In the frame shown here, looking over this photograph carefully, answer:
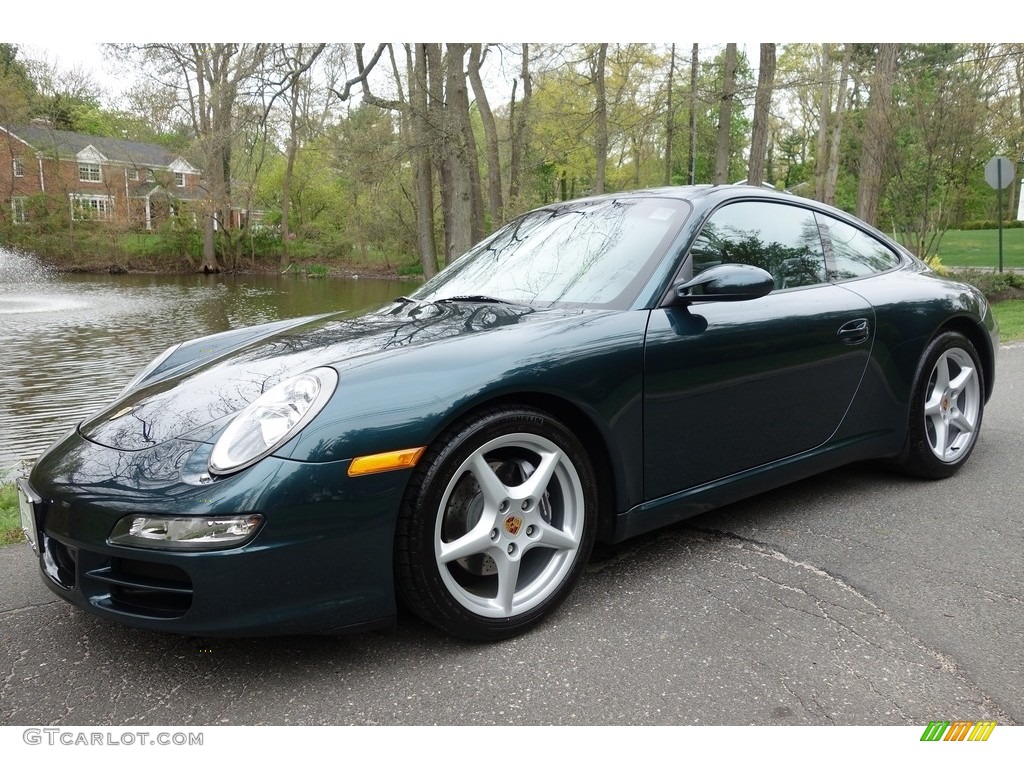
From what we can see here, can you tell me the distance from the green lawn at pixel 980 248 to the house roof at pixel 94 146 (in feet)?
112

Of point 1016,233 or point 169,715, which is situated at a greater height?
point 1016,233

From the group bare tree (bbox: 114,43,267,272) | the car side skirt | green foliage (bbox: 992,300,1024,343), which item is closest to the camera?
the car side skirt

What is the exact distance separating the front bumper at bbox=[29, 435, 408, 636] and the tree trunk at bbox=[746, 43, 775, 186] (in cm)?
1386

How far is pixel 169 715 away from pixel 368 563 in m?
0.62

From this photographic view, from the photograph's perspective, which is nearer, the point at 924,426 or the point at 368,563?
the point at 368,563

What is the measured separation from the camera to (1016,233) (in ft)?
129

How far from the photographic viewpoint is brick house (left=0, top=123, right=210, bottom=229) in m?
37.5

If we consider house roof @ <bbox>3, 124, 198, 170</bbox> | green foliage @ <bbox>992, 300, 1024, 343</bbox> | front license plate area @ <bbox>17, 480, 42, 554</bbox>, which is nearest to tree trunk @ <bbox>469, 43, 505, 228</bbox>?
green foliage @ <bbox>992, 300, 1024, 343</bbox>

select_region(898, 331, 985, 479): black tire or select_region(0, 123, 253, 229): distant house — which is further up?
select_region(0, 123, 253, 229): distant house

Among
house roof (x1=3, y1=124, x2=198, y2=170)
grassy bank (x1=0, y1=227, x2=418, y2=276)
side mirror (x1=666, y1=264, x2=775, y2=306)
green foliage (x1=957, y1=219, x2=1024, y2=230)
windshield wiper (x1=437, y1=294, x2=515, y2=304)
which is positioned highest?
house roof (x1=3, y1=124, x2=198, y2=170)

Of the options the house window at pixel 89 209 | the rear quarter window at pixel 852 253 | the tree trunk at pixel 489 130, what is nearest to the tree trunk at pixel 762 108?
the tree trunk at pixel 489 130

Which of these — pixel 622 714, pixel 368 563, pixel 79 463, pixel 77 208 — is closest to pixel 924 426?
pixel 622 714

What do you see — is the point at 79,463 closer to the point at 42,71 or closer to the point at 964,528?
the point at 964,528

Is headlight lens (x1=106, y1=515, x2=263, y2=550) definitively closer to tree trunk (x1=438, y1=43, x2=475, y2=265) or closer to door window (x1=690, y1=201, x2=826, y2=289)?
door window (x1=690, y1=201, x2=826, y2=289)
